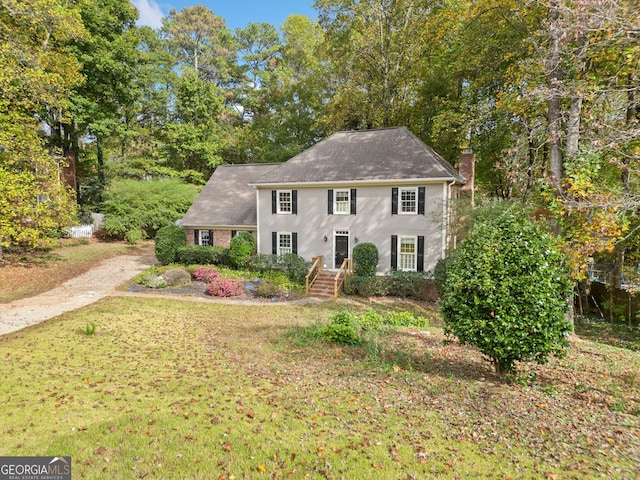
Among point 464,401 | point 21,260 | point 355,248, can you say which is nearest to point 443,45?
point 355,248

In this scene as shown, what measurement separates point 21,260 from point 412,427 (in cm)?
2275

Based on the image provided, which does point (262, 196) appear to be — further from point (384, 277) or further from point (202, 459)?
point (202, 459)

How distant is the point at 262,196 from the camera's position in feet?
64.8

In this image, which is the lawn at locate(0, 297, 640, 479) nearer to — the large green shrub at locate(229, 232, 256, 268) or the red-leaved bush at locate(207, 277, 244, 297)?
the red-leaved bush at locate(207, 277, 244, 297)

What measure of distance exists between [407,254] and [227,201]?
1231cm

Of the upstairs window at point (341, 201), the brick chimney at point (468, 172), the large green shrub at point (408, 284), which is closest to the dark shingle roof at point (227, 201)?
the upstairs window at point (341, 201)

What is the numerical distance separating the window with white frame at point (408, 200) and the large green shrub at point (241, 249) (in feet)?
28.2

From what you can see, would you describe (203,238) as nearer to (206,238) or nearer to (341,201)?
(206,238)

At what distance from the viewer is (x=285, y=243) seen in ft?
63.7

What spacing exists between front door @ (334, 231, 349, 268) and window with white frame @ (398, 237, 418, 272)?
9.21 feet

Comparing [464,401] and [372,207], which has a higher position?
[372,207]

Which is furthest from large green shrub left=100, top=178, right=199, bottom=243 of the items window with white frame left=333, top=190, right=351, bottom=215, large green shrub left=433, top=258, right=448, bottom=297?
large green shrub left=433, top=258, right=448, bottom=297

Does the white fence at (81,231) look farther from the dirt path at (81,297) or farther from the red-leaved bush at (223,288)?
the red-leaved bush at (223,288)

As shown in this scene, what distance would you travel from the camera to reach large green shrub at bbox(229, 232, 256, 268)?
747 inches
